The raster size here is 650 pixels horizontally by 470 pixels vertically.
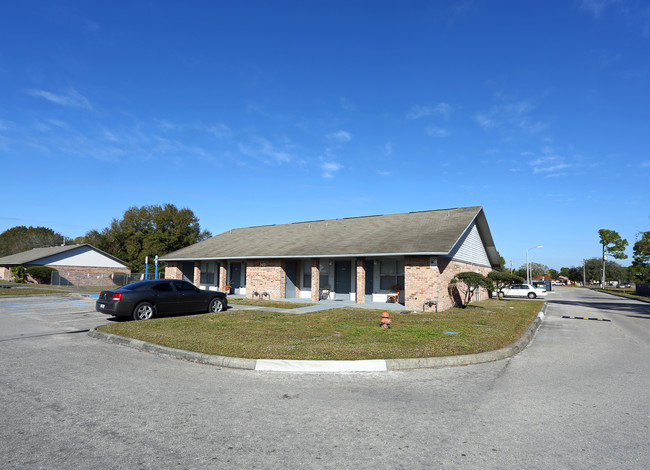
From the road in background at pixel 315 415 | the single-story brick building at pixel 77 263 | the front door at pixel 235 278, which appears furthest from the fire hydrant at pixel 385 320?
the single-story brick building at pixel 77 263

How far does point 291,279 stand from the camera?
875 inches

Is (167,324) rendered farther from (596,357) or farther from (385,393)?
(596,357)

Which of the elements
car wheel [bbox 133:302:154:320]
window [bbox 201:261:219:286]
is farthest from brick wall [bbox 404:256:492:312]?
window [bbox 201:261:219:286]

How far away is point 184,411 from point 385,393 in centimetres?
273

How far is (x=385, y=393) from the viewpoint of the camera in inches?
215

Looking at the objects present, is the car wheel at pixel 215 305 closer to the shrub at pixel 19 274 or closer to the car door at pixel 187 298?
the car door at pixel 187 298

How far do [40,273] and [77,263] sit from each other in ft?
19.0

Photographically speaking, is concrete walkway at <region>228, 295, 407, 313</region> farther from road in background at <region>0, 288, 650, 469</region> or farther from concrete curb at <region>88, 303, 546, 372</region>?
road in background at <region>0, 288, 650, 469</region>

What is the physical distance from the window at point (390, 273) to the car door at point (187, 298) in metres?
9.22

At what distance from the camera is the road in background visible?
3.42m

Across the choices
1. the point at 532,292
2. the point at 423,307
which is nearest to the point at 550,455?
the point at 423,307

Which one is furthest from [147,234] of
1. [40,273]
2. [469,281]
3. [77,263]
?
[469,281]

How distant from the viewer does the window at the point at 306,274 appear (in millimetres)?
22375

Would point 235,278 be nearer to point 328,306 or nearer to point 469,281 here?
point 328,306
